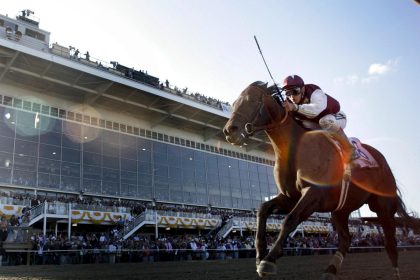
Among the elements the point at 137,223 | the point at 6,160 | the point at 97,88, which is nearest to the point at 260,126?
the point at 137,223

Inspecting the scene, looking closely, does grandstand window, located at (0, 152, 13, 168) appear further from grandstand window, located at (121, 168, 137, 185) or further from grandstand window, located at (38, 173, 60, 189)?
grandstand window, located at (121, 168, 137, 185)

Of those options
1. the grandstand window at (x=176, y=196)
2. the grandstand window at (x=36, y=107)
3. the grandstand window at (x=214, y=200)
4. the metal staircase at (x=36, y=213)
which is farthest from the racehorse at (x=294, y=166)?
the grandstand window at (x=214, y=200)

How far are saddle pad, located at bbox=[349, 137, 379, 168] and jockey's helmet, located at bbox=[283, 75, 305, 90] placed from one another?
1.07 metres

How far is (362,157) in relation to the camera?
498 centimetres

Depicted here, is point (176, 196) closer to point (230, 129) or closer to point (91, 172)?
point (91, 172)

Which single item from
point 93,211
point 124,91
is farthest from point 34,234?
point 124,91

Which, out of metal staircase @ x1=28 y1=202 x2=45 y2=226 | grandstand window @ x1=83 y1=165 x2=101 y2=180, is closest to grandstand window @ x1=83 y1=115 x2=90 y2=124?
grandstand window @ x1=83 y1=165 x2=101 y2=180

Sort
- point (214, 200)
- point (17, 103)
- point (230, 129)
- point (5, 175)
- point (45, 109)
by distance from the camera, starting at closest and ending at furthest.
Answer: point (230, 129), point (5, 175), point (17, 103), point (45, 109), point (214, 200)

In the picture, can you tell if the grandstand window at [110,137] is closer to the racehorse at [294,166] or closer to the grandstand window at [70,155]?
the grandstand window at [70,155]

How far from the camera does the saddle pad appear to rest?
16.1 ft

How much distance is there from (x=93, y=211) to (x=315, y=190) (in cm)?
2656

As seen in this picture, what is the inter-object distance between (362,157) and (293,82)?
1360 mm

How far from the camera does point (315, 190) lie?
3902mm

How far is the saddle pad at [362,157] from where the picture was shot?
4.89 m
